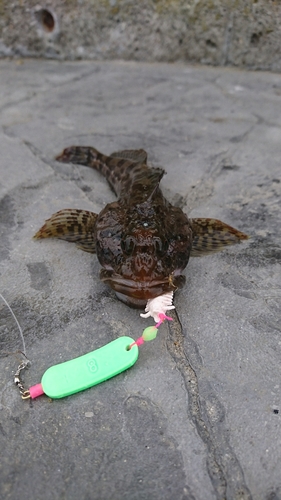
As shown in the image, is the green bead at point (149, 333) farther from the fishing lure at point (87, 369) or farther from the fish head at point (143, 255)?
the fish head at point (143, 255)

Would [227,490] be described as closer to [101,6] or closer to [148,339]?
[148,339]

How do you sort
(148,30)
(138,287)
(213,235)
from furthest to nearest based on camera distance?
(148,30)
(213,235)
(138,287)

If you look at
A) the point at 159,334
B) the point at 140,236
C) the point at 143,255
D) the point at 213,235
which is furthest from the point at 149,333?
the point at 213,235

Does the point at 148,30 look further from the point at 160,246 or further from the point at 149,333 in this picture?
the point at 149,333

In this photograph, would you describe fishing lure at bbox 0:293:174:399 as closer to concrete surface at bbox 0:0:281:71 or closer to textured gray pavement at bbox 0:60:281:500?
textured gray pavement at bbox 0:60:281:500

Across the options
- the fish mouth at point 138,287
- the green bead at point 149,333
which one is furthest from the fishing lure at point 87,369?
the fish mouth at point 138,287

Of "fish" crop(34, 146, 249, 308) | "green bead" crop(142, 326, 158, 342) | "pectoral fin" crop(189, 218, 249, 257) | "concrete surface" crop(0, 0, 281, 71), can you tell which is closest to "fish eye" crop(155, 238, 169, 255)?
"fish" crop(34, 146, 249, 308)

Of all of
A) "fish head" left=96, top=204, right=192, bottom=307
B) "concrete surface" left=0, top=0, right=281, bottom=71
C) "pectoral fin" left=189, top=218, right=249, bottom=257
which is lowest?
"pectoral fin" left=189, top=218, right=249, bottom=257

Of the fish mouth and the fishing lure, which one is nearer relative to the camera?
the fishing lure
